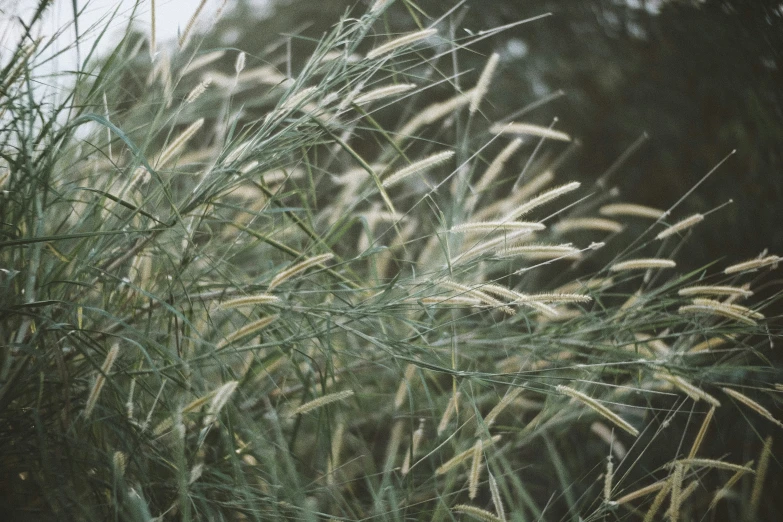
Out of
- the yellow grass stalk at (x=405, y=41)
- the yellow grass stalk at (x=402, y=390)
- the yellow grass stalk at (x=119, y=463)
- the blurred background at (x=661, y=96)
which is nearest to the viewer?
the yellow grass stalk at (x=119, y=463)

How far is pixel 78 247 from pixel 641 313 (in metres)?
0.67

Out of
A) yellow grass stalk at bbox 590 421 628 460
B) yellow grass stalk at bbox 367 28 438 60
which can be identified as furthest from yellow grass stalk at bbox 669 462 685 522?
yellow grass stalk at bbox 367 28 438 60

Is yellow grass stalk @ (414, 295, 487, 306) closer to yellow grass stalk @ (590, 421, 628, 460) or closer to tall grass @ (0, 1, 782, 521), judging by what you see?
tall grass @ (0, 1, 782, 521)

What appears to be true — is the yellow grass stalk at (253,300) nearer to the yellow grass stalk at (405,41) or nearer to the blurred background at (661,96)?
the yellow grass stalk at (405,41)

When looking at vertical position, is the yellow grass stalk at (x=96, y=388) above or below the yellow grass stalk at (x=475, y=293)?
above

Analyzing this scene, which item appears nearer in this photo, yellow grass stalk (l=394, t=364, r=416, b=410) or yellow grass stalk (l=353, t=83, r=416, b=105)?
yellow grass stalk (l=353, t=83, r=416, b=105)

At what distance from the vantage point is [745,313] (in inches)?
27.5

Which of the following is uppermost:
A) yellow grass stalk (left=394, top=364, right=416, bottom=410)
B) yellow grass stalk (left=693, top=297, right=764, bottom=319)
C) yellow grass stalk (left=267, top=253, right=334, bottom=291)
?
yellow grass stalk (left=267, top=253, right=334, bottom=291)

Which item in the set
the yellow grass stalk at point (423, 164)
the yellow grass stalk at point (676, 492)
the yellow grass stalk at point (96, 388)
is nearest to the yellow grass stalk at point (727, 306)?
the yellow grass stalk at point (676, 492)

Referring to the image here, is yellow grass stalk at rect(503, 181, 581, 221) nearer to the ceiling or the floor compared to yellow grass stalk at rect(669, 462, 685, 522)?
nearer to the ceiling

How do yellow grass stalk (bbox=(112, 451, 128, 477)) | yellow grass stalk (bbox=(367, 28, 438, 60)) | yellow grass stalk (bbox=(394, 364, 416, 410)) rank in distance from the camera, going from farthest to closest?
yellow grass stalk (bbox=(394, 364, 416, 410)), yellow grass stalk (bbox=(367, 28, 438, 60)), yellow grass stalk (bbox=(112, 451, 128, 477))

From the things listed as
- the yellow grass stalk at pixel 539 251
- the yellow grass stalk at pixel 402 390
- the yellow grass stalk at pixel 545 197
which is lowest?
the yellow grass stalk at pixel 402 390

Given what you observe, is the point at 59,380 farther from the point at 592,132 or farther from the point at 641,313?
the point at 592,132

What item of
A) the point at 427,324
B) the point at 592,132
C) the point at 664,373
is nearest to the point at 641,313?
the point at 664,373
